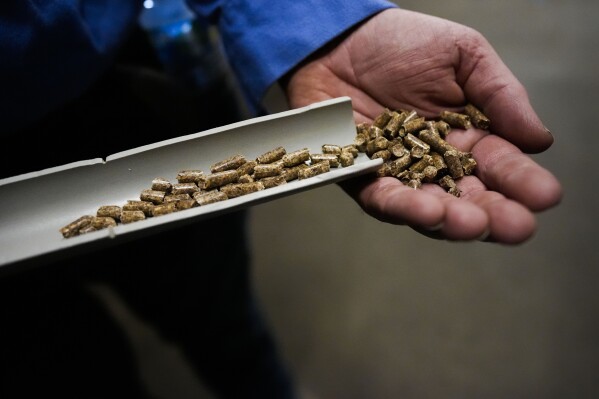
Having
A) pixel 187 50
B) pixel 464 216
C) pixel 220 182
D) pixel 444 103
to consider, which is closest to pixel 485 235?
pixel 464 216

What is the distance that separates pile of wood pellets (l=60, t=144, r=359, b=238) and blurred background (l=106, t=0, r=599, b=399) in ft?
5.50

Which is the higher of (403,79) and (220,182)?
(403,79)

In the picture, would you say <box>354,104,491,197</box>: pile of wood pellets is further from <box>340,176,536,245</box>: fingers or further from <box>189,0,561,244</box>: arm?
<box>340,176,536,245</box>: fingers

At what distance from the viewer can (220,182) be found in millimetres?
1605

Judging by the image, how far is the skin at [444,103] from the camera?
1.27m

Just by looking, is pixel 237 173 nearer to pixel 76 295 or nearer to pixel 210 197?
pixel 210 197

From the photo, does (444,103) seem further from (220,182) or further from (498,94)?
(220,182)

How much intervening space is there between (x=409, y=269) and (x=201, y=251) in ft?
5.34

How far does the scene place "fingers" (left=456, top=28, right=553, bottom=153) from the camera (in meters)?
1.55

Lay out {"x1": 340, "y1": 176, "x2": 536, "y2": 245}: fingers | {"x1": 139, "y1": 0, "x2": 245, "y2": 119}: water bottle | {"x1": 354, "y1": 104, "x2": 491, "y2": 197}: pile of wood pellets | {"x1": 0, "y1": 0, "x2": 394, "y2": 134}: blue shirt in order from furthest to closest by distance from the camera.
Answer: {"x1": 139, "y1": 0, "x2": 245, "y2": 119}: water bottle < {"x1": 354, "y1": 104, "x2": 491, "y2": 197}: pile of wood pellets < {"x1": 0, "y1": 0, "x2": 394, "y2": 134}: blue shirt < {"x1": 340, "y1": 176, "x2": 536, "y2": 245}: fingers

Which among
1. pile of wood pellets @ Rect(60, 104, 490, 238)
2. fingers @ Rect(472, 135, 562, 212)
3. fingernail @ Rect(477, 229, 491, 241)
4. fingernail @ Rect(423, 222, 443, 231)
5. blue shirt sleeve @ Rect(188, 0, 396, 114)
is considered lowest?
fingernail @ Rect(477, 229, 491, 241)

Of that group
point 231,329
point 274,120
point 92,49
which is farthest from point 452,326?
point 92,49

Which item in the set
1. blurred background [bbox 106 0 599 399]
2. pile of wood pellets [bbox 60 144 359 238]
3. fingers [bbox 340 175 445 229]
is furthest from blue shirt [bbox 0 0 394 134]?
blurred background [bbox 106 0 599 399]

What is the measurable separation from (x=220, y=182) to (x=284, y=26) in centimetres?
68
